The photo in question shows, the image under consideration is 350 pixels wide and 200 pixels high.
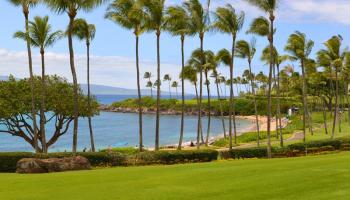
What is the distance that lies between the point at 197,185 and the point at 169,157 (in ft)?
49.4

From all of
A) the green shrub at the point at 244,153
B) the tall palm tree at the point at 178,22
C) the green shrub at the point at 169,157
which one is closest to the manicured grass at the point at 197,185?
the green shrub at the point at 169,157

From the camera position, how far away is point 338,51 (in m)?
52.5

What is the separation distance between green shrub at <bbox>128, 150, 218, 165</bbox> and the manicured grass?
9867 mm

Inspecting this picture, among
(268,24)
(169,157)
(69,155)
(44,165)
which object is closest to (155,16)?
(268,24)

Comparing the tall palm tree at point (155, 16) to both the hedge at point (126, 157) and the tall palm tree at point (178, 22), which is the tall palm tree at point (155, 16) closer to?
the tall palm tree at point (178, 22)

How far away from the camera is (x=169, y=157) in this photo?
3133 cm

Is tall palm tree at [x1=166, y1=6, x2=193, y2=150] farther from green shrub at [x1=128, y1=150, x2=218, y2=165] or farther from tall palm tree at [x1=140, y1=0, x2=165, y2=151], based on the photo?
green shrub at [x1=128, y1=150, x2=218, y2=165]

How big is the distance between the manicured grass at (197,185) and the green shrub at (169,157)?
9.87m

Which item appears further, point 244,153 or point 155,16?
point 155,16

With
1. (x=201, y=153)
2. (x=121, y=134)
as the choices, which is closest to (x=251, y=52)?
(x=201, y=153)

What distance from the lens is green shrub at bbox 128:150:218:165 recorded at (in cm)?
3052

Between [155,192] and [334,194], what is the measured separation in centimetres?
575

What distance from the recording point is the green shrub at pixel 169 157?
30.5 m

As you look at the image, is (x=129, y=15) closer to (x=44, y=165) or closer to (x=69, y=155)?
(x=69, y=155)
